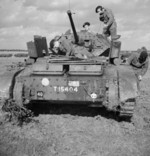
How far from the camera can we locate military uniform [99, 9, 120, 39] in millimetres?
9891

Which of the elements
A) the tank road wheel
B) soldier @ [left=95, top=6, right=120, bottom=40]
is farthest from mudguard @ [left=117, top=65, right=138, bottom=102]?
soldier @ [left=95, top=6, right=120, bottom=40]

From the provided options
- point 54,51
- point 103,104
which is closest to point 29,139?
point 103,104

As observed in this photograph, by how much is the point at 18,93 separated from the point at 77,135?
1866 millimetres

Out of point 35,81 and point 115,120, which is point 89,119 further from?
point 35,81

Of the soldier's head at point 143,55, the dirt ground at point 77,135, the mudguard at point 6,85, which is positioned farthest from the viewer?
the soldier's head at point 143,55

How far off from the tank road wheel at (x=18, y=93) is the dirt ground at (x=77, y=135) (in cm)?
62

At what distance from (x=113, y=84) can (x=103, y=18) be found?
459cm

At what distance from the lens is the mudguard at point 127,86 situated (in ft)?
20.3

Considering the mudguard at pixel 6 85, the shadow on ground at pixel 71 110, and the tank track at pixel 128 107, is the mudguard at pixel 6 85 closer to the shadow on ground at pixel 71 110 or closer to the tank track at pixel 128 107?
the shadow on ground at pixel 71 110

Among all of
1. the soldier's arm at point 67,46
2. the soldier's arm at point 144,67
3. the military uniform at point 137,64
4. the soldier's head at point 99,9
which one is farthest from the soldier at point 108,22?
the soldier's arm at point 67,46

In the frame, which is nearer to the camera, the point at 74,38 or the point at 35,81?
the point at 35,81

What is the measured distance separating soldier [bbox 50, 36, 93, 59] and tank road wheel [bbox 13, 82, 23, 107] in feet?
7.60

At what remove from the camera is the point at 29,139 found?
555 cm

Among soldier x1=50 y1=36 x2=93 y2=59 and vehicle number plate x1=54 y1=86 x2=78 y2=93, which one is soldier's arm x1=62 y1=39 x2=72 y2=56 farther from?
vehicle number plate x1=54 y1=86 x2=78 y2=93
